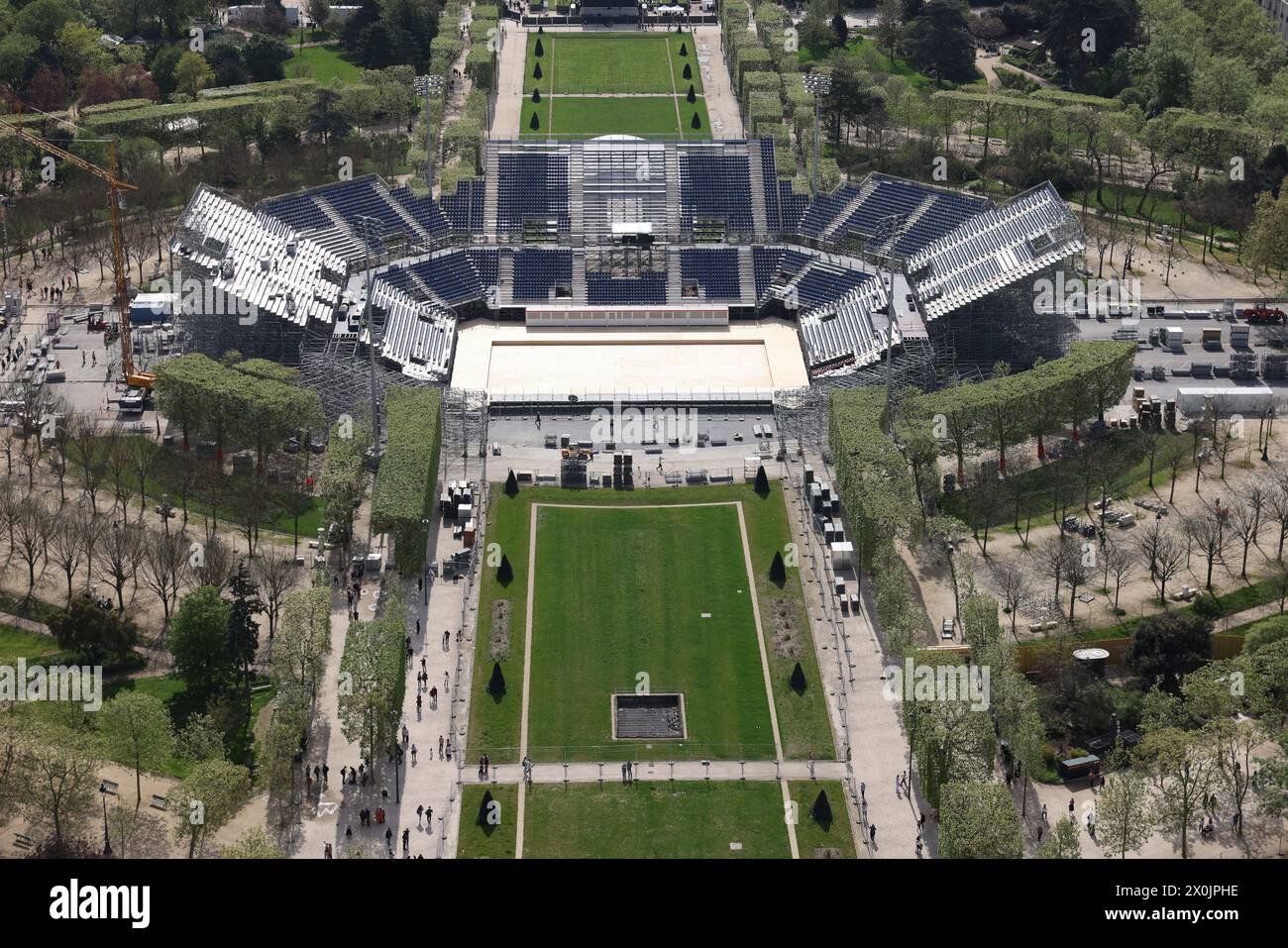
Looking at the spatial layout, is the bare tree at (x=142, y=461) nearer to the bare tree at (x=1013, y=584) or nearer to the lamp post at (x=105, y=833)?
the lamp post at (x=105, y=833)

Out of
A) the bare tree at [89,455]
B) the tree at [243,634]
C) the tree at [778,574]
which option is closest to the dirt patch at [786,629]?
the tree at [778,574]

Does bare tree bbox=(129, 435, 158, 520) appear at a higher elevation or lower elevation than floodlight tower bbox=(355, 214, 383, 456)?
lower

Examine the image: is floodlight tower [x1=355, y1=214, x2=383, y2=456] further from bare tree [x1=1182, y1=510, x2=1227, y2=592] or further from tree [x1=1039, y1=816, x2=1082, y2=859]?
tree [x1=1039, y1=816, x2=1082, y2=859]

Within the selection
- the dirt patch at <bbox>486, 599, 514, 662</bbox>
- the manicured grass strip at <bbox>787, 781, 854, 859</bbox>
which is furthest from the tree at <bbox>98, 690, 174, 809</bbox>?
the manicured grass strip at <bbox>787, 781, 854, 859</bbox>

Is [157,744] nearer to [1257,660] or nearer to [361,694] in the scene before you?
[361,694]
